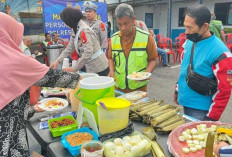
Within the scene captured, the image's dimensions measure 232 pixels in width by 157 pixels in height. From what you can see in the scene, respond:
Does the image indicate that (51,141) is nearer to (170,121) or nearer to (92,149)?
(92,149)

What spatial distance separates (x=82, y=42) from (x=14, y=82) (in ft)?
5.85

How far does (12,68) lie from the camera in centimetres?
101

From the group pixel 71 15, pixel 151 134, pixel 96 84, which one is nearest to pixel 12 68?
pixel 96 84

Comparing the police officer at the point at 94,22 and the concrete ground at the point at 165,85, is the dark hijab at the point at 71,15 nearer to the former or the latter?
the police officer at the point at 94,22

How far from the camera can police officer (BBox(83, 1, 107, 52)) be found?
4.15 m

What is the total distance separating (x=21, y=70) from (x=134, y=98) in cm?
118

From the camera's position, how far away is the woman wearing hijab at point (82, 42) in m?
2.71

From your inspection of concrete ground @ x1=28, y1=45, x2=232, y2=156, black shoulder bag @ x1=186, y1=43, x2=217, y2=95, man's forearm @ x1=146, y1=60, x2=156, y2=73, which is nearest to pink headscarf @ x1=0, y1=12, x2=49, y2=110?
black shoulder bag @ x1=186, y1=43, x2=217, y2=95

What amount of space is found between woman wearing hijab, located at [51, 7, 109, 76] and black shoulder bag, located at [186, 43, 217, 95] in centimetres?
143

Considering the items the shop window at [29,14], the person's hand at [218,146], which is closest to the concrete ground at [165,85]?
the person's hand at [218,146]

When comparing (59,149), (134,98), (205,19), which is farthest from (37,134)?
(205,19)

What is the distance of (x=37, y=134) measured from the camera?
5.01 feet

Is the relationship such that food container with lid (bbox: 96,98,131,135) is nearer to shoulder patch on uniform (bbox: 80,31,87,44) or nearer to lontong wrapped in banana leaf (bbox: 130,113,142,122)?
lontong wrapped in banana leaf (bbox: 130,113,142,122)

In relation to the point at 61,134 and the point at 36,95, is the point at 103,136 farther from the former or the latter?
the point at 36,95
